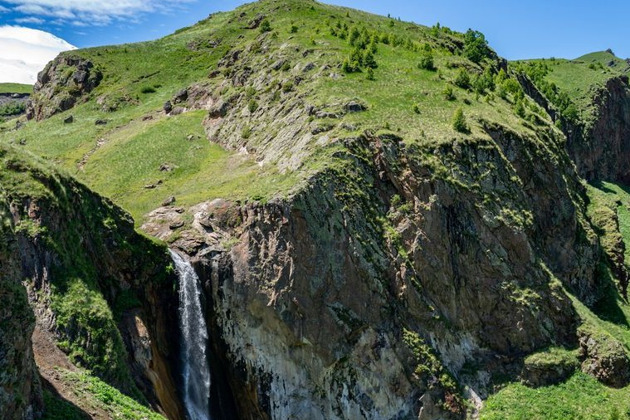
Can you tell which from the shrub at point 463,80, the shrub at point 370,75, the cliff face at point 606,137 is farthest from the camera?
the cliff face at point 606,137

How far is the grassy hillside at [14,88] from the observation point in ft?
535

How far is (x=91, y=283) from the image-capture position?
30.4 metres

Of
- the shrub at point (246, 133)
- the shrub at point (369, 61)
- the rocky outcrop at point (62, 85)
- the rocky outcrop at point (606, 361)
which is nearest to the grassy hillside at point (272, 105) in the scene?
the shrub at point (246, 133)

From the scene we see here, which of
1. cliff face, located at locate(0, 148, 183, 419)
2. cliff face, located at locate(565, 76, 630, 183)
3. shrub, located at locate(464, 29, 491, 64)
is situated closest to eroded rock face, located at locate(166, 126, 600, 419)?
cliff face, located at locate(0, 148, 183, 419)

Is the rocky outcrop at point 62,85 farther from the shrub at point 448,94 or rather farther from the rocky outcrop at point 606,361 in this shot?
the rocky outcrop at point 606,361

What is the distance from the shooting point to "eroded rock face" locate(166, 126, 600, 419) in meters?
37.1

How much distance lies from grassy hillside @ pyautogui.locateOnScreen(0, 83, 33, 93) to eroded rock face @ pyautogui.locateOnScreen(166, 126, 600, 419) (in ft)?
489

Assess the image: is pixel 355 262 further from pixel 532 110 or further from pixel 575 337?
pixel 532 110

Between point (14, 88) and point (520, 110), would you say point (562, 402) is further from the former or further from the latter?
point (14, 88)

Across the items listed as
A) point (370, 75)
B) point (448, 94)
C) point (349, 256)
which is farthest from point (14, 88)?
point (349, 256)

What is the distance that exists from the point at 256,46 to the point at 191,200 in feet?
121

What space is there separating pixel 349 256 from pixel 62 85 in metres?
70.7

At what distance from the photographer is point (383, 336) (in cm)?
3819

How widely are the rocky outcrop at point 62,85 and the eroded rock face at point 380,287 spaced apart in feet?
183
